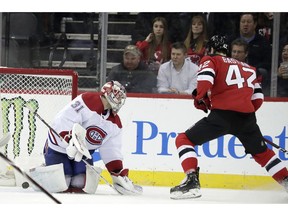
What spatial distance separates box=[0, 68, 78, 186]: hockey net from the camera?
6.49m

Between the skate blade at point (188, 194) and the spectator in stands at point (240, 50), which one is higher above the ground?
the spectator in stands at point (240, 50)

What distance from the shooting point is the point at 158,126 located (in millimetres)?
6973

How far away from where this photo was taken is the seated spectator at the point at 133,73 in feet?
23.3

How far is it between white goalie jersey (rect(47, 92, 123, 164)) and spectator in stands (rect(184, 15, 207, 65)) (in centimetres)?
141

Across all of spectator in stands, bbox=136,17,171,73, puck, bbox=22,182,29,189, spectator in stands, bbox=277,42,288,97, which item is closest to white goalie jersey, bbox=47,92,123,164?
puck, bbox=22,182,29,189

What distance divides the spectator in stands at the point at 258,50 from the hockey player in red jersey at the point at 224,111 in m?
1.25

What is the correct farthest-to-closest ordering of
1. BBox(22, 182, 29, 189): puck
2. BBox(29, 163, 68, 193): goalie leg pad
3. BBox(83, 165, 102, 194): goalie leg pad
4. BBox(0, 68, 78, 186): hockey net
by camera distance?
BBox(0, 68, 78, 186): hockey net < BBox(22, 182, 29, 189): puck < BBox(83, 165, 102, 194): goalie leg pad < BBox(29, 163, 68, 193): goalie leg pad

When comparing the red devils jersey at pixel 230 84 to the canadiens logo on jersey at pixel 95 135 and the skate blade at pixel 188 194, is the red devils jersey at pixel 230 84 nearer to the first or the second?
the skate blade at pixel 188 194

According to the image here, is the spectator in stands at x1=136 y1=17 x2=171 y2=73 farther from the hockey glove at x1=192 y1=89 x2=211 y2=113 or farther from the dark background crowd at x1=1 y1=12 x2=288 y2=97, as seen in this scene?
the hockey glove at x1=192 y1=89 x2=211 y2=113

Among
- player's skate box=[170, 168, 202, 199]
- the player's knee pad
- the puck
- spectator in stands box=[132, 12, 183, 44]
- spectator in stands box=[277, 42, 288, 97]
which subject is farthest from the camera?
spectator in stands box=[132, 12, 183, 44]

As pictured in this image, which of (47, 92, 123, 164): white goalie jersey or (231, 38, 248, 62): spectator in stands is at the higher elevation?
(231, 38, 248, 62): spectator in stands

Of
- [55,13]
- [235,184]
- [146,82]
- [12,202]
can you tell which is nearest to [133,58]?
[146,82]

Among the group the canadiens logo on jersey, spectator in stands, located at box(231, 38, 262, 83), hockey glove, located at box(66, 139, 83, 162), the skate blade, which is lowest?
the skate blade

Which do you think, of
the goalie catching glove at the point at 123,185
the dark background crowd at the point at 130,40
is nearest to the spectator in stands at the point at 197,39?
the dark background crowd at the point at 130,40
